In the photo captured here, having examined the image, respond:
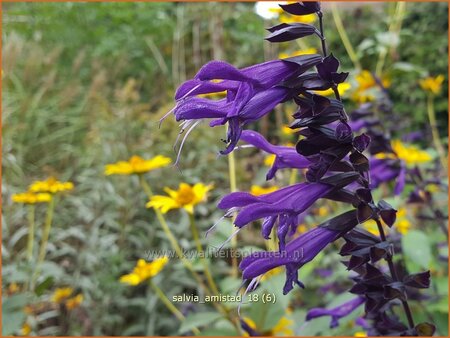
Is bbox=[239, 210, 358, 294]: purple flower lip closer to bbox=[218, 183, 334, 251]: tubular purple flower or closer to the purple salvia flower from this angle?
bbox=[218, 183, 334, 251]: tubular purple flower

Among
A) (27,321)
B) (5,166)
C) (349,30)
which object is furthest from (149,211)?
(349,30)

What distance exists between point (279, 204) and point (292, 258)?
7 centimetres

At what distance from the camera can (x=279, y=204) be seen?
0.63m

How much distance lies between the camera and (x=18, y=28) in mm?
4293

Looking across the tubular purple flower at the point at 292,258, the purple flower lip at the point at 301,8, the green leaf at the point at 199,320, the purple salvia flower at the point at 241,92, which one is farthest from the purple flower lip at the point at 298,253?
the green leaf at the point at 199,320

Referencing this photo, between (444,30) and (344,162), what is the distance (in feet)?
12.2

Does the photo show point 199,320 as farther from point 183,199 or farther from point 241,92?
point 241,92

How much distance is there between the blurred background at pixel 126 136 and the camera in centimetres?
162

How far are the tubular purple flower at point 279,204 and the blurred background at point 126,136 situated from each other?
1.12 ft

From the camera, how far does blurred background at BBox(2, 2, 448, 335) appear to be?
1616 mm

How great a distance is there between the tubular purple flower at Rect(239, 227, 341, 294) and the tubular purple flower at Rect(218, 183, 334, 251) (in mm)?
29

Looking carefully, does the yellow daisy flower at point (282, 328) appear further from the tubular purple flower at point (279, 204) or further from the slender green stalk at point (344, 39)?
the slender green stalk at point (344, 39)

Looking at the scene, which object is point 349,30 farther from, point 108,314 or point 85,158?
point 108,314

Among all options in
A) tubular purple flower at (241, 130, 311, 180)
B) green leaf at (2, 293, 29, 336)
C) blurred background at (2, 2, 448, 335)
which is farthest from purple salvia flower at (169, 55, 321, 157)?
green leaf at (2, 293, 29, 336)
